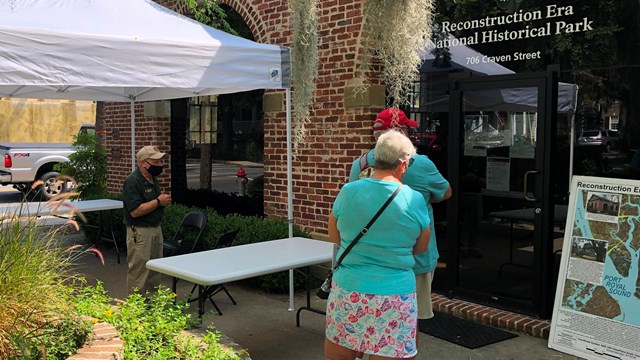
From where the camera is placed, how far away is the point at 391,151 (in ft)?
10.5

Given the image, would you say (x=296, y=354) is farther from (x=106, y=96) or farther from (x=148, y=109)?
(x=148, y=109)

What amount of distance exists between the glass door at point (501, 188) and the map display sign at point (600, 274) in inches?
16.2

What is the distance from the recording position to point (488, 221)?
5844 millimetres

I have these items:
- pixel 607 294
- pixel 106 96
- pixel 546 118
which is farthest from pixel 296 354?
pixel 106 96

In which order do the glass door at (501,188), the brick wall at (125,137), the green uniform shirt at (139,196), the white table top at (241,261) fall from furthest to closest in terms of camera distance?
the brick wall at (125,137) → the green uniform shirt at (139,196) → the glass door at (501,188) → the white table top at (241,261)

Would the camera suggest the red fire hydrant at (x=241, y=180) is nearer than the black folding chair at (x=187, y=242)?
No

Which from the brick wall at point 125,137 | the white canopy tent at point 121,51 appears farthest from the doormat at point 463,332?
the brick wall at point 125,137

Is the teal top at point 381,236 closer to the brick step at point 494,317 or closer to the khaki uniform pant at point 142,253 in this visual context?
the brick step at point 494,317

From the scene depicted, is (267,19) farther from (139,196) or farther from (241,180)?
(139,196)

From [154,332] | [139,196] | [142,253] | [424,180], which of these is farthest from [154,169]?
[424,180]

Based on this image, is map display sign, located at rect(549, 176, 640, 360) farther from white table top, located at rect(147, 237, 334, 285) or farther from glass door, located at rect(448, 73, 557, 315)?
white table top, located at rect(147, 237, 334, 285)

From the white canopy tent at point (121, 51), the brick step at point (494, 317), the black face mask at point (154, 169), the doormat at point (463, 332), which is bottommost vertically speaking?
the doormat at point (463, 332)

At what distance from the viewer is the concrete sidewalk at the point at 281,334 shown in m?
4.82

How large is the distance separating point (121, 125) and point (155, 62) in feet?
20.0
